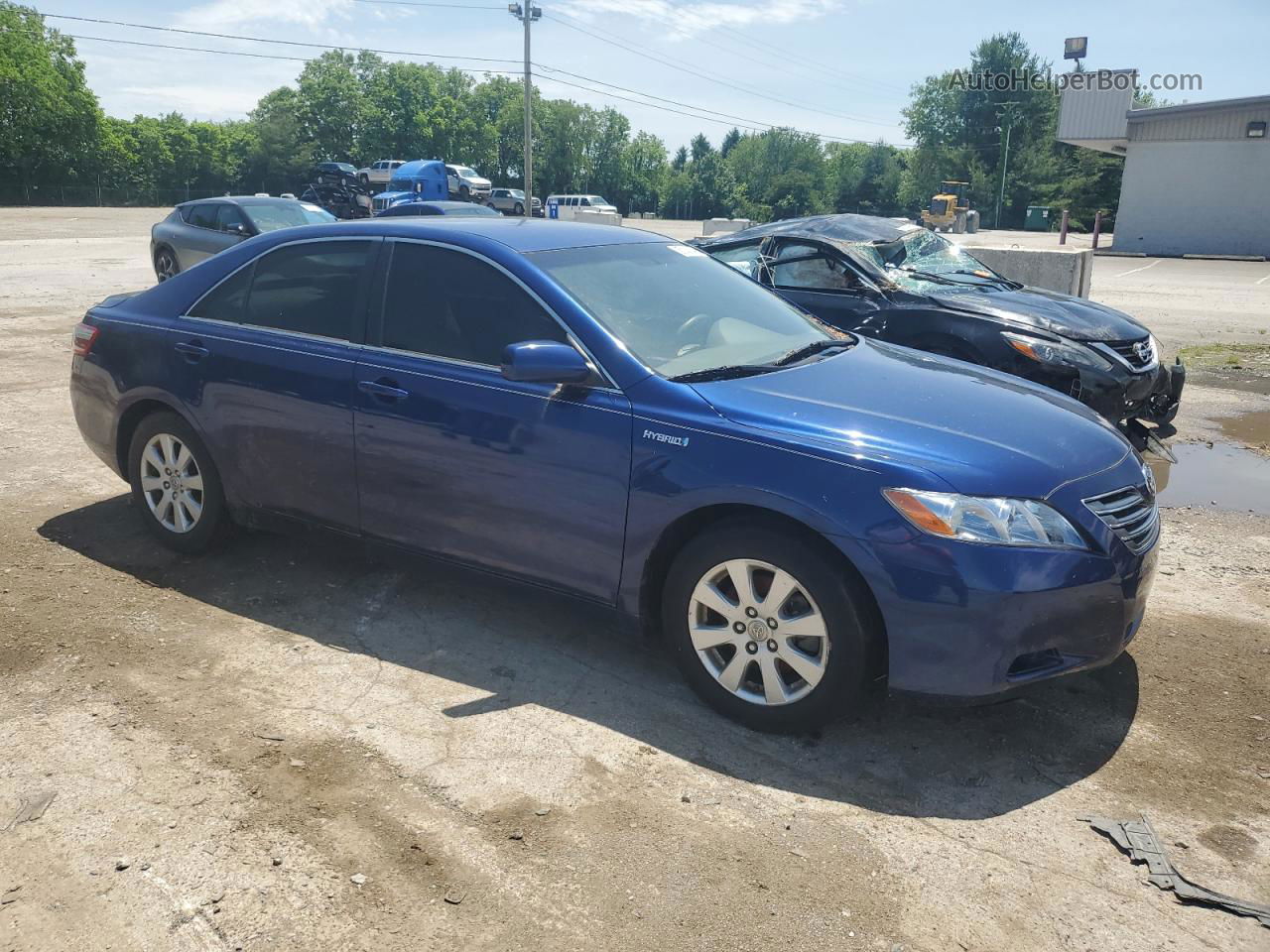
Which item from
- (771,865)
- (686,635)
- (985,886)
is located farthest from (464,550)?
(985,886)

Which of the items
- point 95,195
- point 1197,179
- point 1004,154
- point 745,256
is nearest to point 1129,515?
point 745,256

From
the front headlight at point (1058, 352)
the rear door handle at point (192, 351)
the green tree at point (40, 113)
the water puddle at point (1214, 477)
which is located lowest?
the water puddle at point (1214, 477)

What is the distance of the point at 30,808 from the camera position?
9.96ft

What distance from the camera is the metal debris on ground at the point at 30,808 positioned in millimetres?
2969

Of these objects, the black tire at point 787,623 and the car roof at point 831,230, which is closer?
the black tire at point 787,623

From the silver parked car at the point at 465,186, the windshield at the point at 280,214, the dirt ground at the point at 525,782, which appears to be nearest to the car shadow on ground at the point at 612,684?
the dirt ground at the point at 525,782

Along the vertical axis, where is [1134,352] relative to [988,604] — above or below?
above

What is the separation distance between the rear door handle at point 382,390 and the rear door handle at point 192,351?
39.9 inches

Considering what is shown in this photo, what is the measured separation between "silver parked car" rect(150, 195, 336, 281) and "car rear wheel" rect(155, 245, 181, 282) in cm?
2

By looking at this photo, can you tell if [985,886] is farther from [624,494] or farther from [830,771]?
[624,494]

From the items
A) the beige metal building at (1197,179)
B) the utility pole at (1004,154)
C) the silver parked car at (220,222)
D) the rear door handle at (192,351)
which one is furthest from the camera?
the utility pole at (1004,154)

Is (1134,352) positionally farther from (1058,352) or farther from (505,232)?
(505,232)

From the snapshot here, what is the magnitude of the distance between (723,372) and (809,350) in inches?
25.2

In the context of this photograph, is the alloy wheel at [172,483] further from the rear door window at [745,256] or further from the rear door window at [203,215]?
the rear door window at [203,215]
